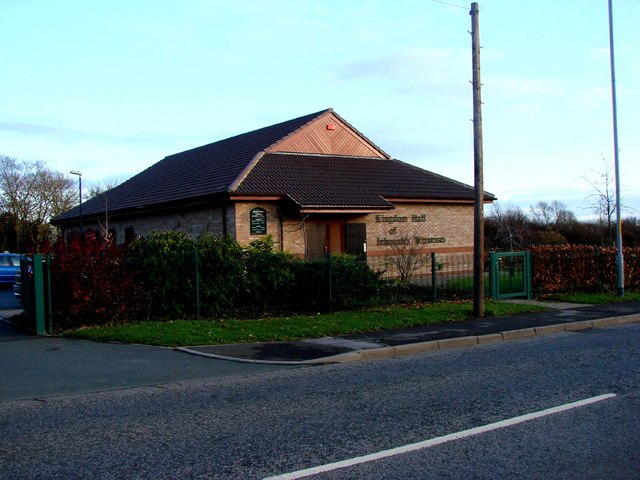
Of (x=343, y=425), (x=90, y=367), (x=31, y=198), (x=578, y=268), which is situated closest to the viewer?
(x=343, y=425)

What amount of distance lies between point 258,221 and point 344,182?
4.51 m

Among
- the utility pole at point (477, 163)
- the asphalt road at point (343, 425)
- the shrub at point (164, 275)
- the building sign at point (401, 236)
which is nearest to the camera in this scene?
the asphalt road at point (343, 425)

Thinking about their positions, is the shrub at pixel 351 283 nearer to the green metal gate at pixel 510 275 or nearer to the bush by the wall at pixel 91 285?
the green metal gate at pixel 510 275

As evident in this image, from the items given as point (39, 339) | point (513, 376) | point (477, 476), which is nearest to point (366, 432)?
point (477, 476)

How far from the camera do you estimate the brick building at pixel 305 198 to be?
2177 centimetres

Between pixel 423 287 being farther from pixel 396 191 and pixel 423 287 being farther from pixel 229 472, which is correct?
pixel 229 472

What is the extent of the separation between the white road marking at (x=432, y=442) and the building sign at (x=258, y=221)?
15420 mm

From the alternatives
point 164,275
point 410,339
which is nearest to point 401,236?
point 164,275

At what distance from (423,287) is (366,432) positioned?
469 inches

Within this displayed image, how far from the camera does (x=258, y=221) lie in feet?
70.7

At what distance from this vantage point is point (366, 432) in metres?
5.90

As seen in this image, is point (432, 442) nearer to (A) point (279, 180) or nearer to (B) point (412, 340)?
(B) point (412, 340)

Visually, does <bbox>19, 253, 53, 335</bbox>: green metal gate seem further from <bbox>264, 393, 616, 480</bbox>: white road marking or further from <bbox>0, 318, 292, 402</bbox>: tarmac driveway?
<bbox>264, 393, 616, 480</bbox>: white road marking

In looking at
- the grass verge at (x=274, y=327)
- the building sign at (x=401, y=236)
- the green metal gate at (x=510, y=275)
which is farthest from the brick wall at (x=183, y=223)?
the green metal gate at (x=510, y=275)
